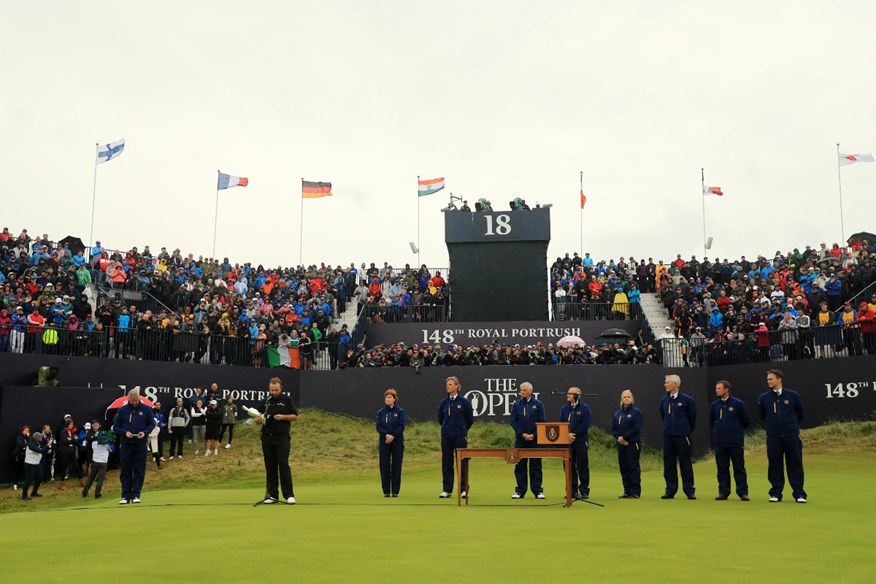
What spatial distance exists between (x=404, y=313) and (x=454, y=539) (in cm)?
2855

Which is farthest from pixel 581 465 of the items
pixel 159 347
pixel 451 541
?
pixel 159 347

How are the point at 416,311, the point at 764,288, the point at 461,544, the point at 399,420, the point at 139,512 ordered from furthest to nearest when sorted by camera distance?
the point at 416,311 → the point at 764,288 → the point at 399,420 → the point at 139,512 → the point at 461,544

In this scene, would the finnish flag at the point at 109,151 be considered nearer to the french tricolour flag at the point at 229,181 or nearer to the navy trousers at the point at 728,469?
the french tricolour flag at the point at 229,181

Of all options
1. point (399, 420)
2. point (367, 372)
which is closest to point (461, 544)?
point (399, 420)

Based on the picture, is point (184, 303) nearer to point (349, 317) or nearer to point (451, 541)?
point (349, 317)

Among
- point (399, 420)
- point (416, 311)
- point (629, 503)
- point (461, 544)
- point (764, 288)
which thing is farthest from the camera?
point (416, 311)

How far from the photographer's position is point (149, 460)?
2672 cm

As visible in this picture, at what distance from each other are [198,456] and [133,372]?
3.72 meters

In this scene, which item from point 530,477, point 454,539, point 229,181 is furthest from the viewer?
point 229,181

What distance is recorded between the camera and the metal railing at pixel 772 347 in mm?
27531

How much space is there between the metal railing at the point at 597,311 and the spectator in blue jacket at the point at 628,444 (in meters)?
20.8

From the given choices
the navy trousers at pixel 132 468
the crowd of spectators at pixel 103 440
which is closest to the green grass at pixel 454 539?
the navy trousers at pixel 132 468

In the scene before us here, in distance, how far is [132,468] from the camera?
15.4 meters

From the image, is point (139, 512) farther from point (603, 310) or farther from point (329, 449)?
point (603, 310)
